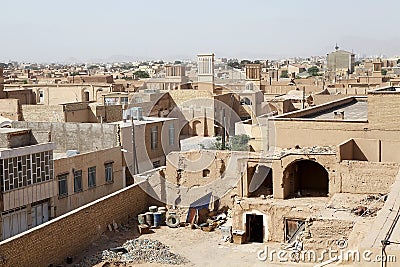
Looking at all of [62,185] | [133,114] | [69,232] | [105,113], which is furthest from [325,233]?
[105,113]

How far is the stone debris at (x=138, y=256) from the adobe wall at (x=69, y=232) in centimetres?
74

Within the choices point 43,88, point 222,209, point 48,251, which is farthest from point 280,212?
point 43,88

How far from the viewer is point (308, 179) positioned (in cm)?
2233

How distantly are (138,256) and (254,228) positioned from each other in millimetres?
4282

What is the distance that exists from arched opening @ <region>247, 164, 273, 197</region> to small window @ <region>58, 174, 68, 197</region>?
657 centimetres

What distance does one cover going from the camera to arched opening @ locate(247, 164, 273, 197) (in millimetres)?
21020

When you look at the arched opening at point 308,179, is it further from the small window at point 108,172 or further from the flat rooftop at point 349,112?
the small window at point 108,172

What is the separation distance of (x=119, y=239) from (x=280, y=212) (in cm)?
524

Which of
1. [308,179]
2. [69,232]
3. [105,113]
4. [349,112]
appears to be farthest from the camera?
[105,113]

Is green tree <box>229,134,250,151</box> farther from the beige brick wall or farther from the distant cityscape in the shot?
the beige brick wall

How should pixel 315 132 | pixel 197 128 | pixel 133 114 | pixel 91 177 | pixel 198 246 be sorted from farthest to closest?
pixel 197 128 < pixel 133 114 < pixel 91 177 < pixel 315 132 < pixel 198 246

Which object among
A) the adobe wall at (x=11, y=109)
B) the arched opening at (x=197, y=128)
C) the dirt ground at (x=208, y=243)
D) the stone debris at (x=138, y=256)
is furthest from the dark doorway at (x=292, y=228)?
the arched opening at (x=197, y=128)

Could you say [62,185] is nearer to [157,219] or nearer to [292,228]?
[157,219]

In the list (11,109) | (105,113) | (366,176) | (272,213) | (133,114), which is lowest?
(272,213)
